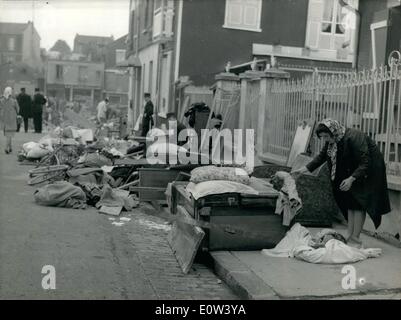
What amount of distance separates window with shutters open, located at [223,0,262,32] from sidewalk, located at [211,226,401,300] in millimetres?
15968

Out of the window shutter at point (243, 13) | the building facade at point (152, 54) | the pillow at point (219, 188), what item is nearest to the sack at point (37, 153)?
the building facade at point (152, 54)

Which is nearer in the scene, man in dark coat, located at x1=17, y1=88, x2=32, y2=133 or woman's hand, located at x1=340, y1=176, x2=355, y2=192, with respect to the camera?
woman's hand, located at x1=340, y1=176, x2=355, y2=192

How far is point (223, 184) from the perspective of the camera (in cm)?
670

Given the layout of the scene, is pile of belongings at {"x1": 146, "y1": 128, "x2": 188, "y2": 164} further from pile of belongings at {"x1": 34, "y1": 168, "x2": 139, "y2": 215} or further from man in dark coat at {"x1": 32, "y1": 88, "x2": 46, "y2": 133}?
man in dark coat at {"x1": 32, "y1": 88, "x2": 46, "y2": 133}

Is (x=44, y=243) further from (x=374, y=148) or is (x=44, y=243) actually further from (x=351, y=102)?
(x=351, y=102)

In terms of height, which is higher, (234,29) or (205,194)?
(234,29)

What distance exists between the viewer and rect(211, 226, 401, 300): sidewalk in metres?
5.18

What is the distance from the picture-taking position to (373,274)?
5.82 meters

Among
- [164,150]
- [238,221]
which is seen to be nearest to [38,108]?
[164,150]

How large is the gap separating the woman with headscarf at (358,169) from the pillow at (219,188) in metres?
1.06

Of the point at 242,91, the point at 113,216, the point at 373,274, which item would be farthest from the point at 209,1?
the point at 373,274

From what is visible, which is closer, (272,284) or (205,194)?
(272,284)

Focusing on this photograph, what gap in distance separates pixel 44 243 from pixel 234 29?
16.0m

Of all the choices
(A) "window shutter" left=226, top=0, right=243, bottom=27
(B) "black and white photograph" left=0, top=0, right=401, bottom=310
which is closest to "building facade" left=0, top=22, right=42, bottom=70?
(A) "window shutter" left=226, top=0, right=243, bottom=27
